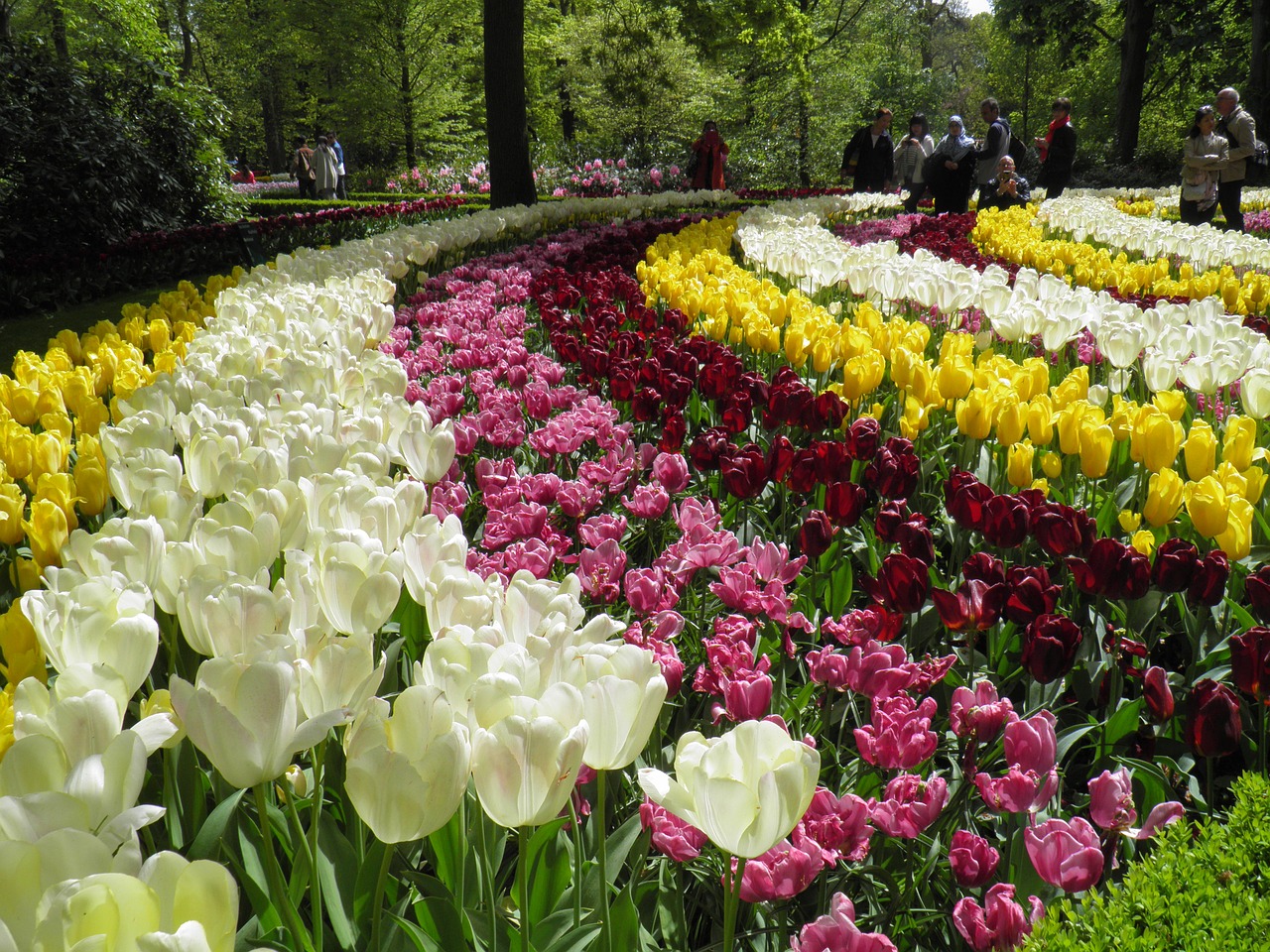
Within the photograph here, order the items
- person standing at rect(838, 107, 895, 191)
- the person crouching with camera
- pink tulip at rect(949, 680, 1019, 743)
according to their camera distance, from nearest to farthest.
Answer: pink tulip at rect(949, 680, 1019, 743) → the person crouching with camera → person standing at rect(838, 107, 895, 191)

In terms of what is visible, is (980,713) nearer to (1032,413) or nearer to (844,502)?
(844,502)

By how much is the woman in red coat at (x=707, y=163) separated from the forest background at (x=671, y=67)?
169 inches

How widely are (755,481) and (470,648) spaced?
1.30 m

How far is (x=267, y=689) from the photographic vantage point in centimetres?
103

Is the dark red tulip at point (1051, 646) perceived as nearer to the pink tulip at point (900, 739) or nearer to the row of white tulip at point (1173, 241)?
the pink tulip at point (900, 739)

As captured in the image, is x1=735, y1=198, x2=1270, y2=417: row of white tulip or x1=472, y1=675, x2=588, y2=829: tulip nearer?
x1=472, y1=675, x2=588, y2=829: tulip

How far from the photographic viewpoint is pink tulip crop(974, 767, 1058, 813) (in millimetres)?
1324

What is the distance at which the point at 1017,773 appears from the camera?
4.34ft

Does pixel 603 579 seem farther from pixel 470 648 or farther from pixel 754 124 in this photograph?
pixel 754 124

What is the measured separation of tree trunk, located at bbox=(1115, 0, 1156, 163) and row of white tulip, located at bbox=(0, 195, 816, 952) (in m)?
29.7

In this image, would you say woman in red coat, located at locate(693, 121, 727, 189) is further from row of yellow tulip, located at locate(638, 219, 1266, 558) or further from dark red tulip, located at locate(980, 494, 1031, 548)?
dark red tulip, located at locate(980, 494, 1031, 548)

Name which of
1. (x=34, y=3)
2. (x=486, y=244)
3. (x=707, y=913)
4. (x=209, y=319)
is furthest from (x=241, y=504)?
(x=34, y=3)

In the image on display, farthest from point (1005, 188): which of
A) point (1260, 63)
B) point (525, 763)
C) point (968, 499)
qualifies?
point (1260, 63)

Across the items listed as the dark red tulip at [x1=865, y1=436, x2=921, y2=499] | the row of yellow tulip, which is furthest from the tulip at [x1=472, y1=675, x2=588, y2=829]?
the row of yellow tulip
